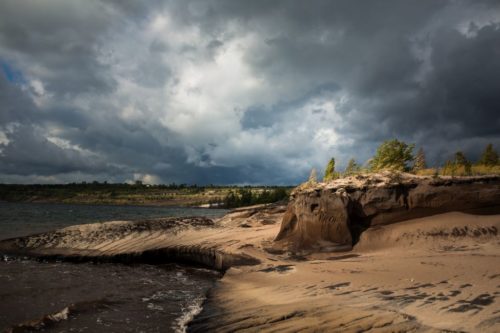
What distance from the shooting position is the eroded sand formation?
5.96 meters

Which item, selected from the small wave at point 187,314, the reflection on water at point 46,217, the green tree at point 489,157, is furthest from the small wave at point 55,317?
the reflection on water at point 46,217

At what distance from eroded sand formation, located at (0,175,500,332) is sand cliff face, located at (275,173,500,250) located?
37 millimetres

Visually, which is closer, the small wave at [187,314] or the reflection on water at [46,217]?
the small wave at [187,314]

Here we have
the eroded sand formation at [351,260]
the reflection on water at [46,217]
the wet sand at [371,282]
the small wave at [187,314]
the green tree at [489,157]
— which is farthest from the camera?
the reflection on water at [46,217]

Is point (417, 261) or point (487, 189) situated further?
point (487, 189)

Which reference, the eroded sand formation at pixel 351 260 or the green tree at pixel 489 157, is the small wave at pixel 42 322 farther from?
the green tree at pixel 489 157

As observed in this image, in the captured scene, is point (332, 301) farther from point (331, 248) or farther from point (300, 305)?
point (331, 248)

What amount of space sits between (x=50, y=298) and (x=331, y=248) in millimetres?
9067

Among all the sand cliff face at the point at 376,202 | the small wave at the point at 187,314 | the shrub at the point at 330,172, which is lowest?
the small wave at the point at 187,314

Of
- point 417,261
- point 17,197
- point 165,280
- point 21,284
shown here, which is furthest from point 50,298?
point 17,197

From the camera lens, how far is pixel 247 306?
767 centimetres

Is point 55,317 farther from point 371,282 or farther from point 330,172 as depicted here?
point 330,172

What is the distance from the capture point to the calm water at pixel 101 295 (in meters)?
7.74

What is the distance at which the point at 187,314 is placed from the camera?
27.3 feet
